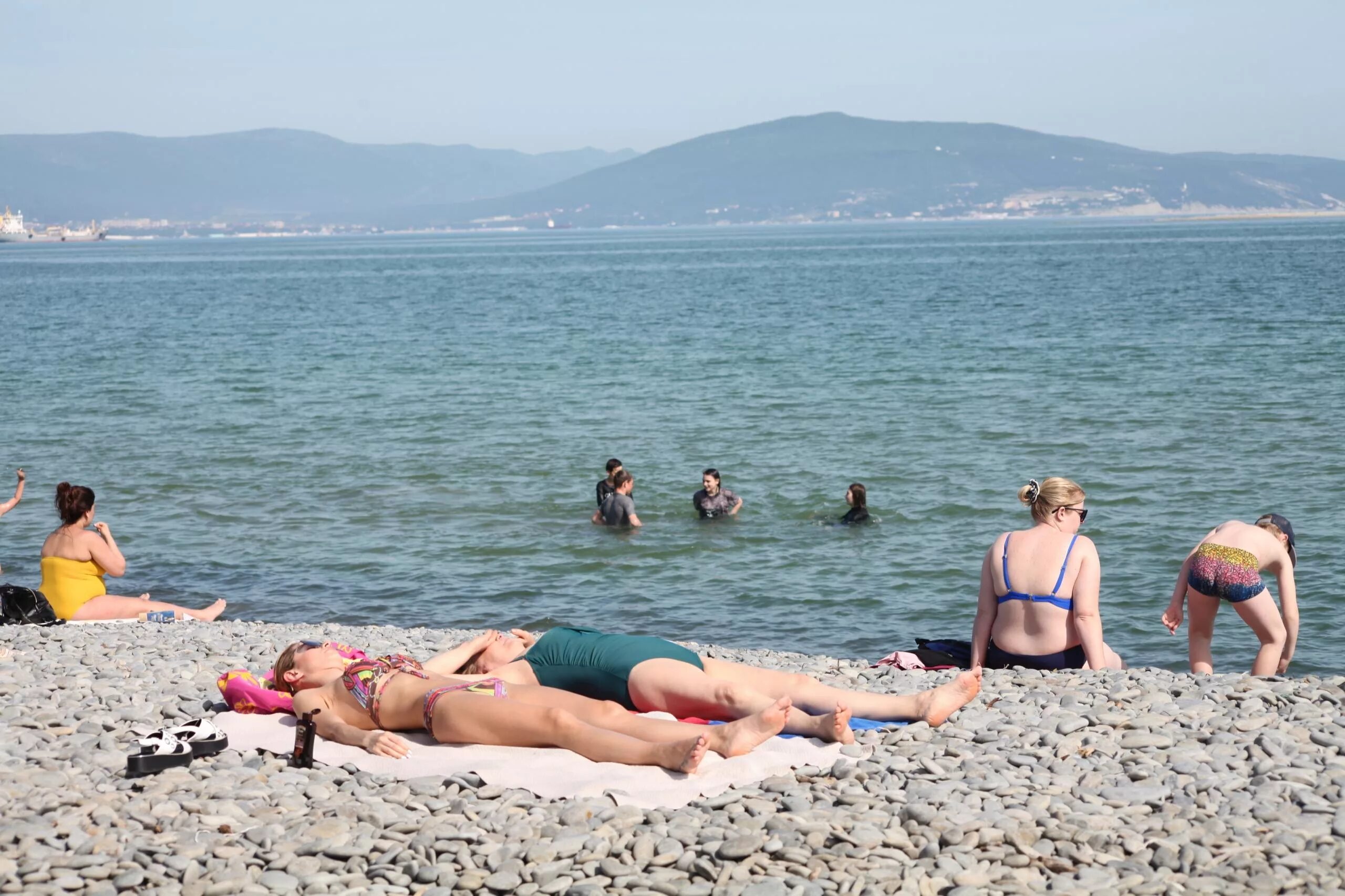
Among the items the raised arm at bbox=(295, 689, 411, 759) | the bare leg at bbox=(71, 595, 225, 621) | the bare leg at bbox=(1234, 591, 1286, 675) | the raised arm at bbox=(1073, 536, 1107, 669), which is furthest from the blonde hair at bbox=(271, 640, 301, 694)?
the bare leg at bbox=(1234, 591, 1286, 675)

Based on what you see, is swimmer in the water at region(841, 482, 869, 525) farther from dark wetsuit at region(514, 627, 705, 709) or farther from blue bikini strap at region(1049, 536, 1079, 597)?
dark wetsuit at region(514, 627, 705, 709)

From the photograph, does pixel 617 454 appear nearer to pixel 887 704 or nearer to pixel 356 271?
pixel 887 704

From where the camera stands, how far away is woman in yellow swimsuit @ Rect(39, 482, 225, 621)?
36.0 feet

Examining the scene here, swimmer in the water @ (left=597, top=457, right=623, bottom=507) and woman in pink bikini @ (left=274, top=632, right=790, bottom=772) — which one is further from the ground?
woman in pink bikini @ (left=274, top=632, right=790, bottom=772)

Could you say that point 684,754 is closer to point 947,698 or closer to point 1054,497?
point 947,698

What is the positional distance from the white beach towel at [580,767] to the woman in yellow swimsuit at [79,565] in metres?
5.03

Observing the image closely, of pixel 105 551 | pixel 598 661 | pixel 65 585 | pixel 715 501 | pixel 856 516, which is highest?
pixel 598 661

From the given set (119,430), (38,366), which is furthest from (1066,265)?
(119,430)

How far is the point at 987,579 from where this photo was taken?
26.4 feet

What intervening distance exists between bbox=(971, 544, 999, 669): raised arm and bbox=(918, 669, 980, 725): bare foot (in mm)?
1307

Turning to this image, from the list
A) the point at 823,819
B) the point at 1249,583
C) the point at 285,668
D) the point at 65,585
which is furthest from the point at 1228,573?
the point at 65,585

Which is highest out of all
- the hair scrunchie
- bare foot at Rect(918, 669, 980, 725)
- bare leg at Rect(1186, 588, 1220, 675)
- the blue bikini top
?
the hair scrunchie

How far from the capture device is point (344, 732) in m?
6.51

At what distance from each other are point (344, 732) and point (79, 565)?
557 cm
